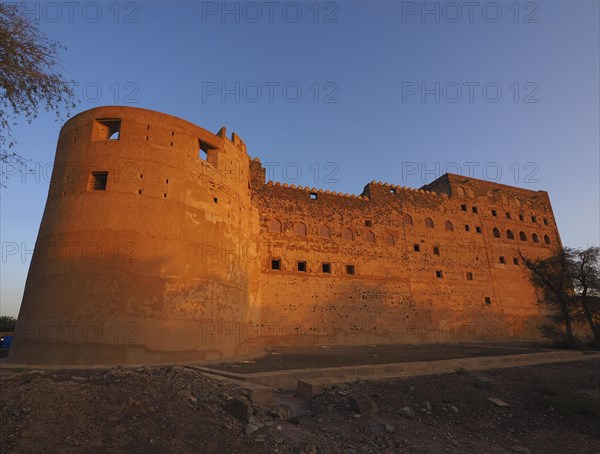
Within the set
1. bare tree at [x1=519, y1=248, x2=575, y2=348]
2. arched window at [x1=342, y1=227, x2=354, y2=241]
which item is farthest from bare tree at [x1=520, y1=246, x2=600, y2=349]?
arched window at [x1=342, y1=227, x2=354, y2=241]

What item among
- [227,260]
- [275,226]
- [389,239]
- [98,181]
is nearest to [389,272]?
[389,239]

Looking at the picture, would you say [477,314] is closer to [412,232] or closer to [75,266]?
[412,232]

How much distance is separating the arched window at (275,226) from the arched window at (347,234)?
159 inches

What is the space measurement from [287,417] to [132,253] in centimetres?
732

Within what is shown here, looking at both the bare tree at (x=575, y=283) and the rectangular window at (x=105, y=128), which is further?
the bare tree at (x=575, y=283)

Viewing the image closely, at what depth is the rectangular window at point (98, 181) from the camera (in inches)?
462

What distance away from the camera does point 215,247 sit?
1284 centimetres

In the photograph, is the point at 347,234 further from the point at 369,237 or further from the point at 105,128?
the point at 105,128

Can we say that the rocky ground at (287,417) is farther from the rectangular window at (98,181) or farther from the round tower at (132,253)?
the rectangular window at (98,181)

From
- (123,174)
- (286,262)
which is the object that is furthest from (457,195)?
(123,174)

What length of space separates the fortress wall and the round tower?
5040 mm

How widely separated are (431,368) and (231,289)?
287 inches

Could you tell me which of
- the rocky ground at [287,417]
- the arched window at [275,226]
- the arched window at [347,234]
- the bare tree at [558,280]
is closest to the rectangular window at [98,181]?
the rocky ground at [287,417]

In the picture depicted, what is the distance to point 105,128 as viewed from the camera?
12695mm
